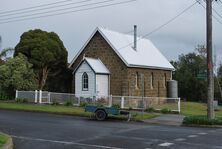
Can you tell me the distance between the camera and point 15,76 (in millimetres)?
41875

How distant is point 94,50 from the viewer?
1748 inches

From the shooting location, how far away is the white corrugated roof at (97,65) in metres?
42.1

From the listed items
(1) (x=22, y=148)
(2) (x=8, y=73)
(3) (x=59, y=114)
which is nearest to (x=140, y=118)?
(3) (x=59, y=114)

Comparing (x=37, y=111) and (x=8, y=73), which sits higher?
(x=8, y=73)

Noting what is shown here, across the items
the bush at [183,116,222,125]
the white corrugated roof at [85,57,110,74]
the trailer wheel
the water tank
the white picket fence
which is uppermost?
the white corrugated roof at [85,57,110,74]

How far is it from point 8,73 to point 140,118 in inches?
682

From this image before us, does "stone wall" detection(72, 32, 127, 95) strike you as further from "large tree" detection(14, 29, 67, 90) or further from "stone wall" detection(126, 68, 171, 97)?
"large tree" detection(14, 29, 67, 90)

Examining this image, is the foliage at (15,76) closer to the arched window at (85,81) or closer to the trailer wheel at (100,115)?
the arched window at (85,81)

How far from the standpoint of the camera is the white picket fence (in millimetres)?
35250

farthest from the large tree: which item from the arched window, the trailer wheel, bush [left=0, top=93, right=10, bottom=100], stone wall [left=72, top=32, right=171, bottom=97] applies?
the trailer wheel

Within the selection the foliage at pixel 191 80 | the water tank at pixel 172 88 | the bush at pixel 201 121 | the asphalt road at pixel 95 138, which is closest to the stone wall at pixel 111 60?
the water tank at pixel 172 88

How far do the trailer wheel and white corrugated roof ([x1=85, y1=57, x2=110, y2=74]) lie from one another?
13.5 m

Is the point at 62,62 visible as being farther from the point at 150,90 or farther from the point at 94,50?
the point at 150,90

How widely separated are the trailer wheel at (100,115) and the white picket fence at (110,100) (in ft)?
18.8
